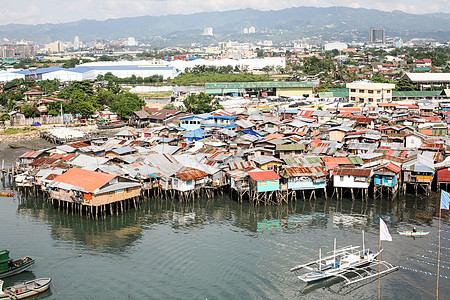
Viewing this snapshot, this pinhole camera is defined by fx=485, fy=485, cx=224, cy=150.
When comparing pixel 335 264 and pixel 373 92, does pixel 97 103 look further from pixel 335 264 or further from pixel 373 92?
pixel 335 264

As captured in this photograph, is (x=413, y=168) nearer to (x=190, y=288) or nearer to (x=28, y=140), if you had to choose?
(x=190, y=288)

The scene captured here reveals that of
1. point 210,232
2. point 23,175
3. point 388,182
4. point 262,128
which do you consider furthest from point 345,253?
point 262,128

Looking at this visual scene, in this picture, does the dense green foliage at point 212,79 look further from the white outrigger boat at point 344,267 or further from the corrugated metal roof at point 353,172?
the white outrigger boat at point 344,267

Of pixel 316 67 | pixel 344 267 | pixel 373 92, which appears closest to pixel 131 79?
pixel 316 67

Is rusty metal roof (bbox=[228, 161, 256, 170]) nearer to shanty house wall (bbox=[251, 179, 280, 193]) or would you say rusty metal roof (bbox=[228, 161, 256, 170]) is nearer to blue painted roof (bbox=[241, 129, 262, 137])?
shanty house wall (bbox=[251, 179, 280, 193])

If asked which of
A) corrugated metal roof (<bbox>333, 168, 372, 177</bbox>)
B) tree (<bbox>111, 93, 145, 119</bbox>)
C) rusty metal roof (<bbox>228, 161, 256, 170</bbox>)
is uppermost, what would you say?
tree (<bbox>111, 93, 145, 119</bbox>)

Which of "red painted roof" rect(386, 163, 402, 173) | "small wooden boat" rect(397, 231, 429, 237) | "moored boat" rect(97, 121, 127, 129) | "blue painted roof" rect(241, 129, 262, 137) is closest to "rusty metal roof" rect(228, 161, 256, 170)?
"red painted roof" rect(386, 163, 402, 173)

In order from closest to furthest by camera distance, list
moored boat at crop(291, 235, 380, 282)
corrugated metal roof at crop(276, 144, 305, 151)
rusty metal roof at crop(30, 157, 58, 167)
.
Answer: moored boat at crop(291, 235, 380, 282) → rusty metal roof at crop(30, 157, 58, 167) → corrugated metal roof at crop(276, 144, 305, 151)
